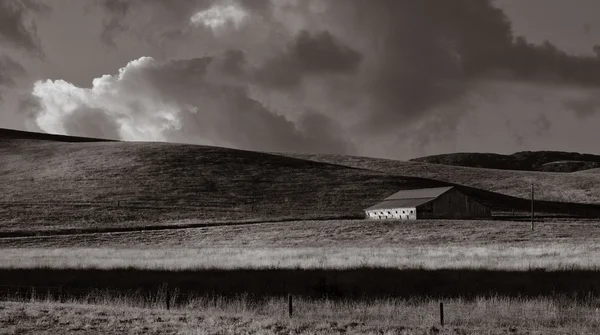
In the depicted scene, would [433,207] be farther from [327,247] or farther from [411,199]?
[327,247]

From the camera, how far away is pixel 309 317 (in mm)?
19750

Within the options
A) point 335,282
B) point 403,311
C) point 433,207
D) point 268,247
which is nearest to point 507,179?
point 433,207

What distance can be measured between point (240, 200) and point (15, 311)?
70.2 m

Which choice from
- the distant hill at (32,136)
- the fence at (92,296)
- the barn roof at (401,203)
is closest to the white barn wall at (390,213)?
the barn roof at (401,203)

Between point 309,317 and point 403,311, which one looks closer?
point 309,317

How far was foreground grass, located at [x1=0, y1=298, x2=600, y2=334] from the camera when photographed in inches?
685

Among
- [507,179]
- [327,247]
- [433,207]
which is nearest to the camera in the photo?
[327,247]

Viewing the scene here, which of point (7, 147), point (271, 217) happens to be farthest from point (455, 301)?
point (7, 147)

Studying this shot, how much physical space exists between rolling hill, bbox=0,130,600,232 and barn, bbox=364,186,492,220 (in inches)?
157

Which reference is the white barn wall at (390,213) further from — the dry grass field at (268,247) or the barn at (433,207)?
the dry grass field at (268,247)

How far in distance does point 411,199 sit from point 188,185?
3124 cm

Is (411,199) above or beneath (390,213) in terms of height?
above

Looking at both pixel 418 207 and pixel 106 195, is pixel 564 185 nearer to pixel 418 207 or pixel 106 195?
pixel 418 207

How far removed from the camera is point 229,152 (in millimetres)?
121312
